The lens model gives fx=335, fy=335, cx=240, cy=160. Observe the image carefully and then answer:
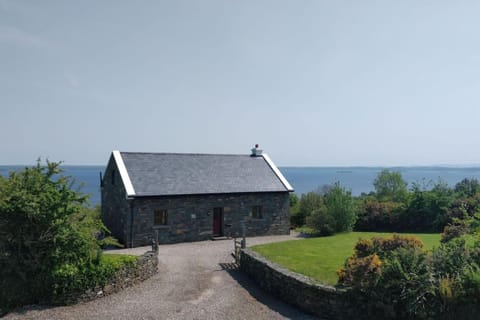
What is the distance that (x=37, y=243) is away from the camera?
1230 centimetres

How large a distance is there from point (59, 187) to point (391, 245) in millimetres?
13400

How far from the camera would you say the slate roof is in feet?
77.7

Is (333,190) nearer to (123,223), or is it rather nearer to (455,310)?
(123,223)

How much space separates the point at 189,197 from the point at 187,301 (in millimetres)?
11745

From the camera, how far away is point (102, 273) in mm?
13188

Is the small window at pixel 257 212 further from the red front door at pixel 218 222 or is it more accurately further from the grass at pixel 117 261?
the grass at pixel 117 261

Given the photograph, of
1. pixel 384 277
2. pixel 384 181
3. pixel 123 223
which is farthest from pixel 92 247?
pixel 384 181

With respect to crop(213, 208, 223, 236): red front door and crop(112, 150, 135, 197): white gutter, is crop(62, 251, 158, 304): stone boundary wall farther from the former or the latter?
crop(213, 208, 223, 236): red front door

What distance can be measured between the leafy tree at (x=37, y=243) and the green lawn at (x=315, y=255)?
8.60m

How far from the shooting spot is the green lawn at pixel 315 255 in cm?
1390

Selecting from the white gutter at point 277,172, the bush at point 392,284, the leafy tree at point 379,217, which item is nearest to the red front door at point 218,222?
the white gutter at point 277,172

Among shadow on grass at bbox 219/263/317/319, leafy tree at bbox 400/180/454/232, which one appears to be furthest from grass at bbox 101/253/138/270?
leafy tree at bbox 400/180/454/232

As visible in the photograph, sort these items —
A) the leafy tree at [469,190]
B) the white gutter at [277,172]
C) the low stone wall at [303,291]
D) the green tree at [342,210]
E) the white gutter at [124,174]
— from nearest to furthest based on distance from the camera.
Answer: the low stone wall at [303,291]
the white gutter at [124,174]
the green tree at [342,210]
the white gutter at [277,172]
the leafy tree at [469,190]

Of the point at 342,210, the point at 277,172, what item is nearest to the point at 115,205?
the point at 277,172
